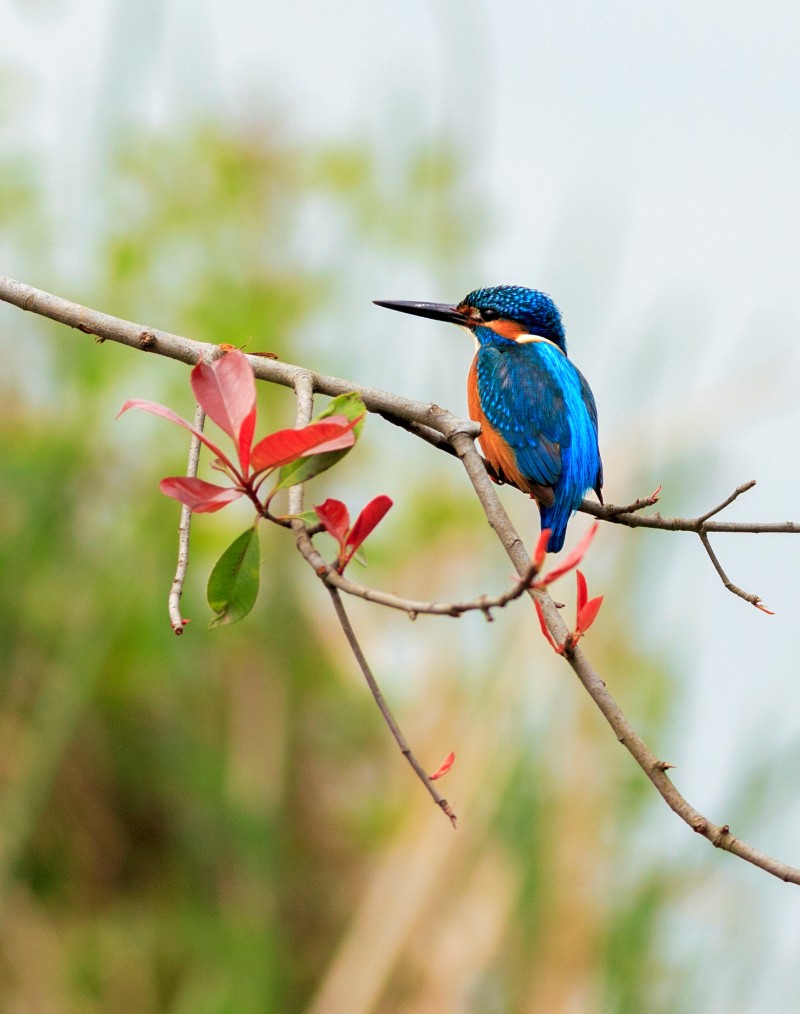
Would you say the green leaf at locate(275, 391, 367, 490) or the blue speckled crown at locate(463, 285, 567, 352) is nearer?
the green leaf at locate(275, 391, 367, 490)

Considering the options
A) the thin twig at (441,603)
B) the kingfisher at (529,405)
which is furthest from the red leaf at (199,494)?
the kingfisher at (529,405)

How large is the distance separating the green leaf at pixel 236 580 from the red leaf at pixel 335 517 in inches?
3.2

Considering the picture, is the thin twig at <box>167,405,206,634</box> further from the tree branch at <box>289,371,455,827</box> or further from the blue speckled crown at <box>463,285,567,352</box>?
the blue speckled crown at <box>463,285,567,352</box>

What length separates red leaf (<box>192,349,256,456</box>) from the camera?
1.07m

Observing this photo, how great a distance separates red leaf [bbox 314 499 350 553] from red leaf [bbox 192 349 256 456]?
10 centimetres

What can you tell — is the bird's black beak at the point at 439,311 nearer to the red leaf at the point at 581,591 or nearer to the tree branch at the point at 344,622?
the tree branch at the point at 344,622

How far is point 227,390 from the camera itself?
1.08 metres

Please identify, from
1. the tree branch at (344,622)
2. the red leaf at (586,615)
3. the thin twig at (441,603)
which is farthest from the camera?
the red leaf at (586,615)

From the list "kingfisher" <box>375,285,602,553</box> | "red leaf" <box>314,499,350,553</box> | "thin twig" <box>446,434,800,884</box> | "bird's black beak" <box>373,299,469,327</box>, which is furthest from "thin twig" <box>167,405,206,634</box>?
"bird's black beak" <box>373,299,469,327</box>

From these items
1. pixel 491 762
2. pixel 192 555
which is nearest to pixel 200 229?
pixel 192 555

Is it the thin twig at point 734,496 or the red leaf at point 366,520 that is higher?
the thin twig at point 734,496

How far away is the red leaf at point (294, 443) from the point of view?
3.43ft

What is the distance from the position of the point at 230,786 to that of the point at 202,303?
4.99 ft

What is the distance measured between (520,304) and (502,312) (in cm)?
4
